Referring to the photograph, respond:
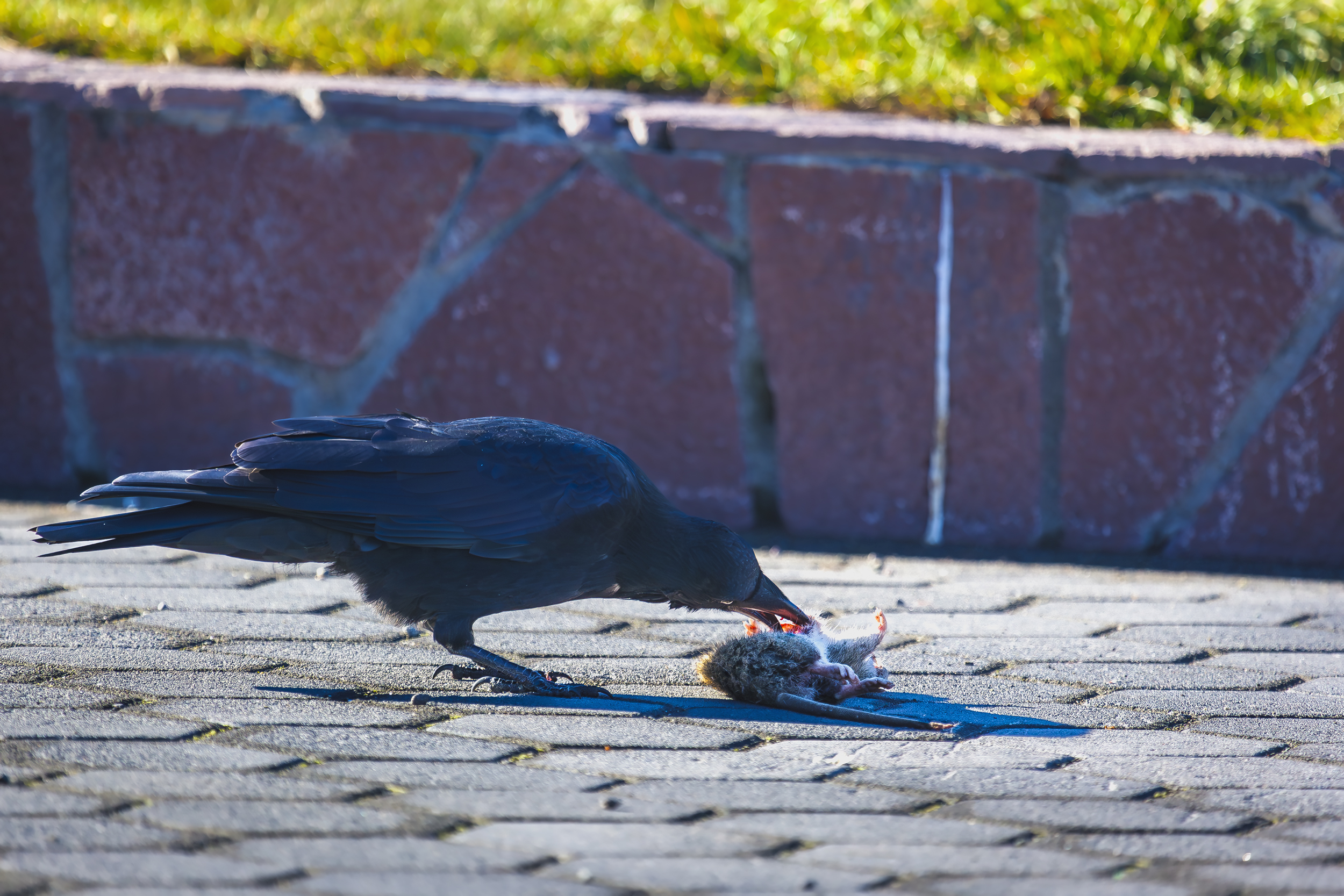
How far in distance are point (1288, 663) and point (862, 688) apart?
98 centimetres

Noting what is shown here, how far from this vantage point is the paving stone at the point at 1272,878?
1830mm

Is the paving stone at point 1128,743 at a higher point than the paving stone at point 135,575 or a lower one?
higher

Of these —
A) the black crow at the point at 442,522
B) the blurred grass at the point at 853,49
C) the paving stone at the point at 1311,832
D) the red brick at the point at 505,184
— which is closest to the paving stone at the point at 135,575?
the black crow at the point at 442,522

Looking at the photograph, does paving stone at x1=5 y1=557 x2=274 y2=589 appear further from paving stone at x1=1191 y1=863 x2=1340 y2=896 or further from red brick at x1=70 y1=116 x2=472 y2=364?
paving stone at x1=1191 y1=863 x2=1340 y2=896

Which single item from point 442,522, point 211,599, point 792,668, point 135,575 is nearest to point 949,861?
point 792,668

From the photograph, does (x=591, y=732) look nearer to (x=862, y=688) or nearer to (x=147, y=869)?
(x=862, y=688)

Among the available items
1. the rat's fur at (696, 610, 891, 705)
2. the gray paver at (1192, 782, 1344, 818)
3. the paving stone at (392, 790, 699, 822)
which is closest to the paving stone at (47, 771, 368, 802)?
the paving stone at (392, 790, 699, 822)

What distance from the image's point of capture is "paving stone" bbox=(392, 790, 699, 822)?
80.7 inches

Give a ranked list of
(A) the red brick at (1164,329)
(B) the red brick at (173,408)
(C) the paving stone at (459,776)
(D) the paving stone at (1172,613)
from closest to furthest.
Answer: (C) the paving stone at (459,776) → (D) the paving stone at (1172,613) → (A) the red brick at (1164,329) → (B) the red brick at (173,408)

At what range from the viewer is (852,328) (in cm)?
442

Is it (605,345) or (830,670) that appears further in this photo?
(605,345)

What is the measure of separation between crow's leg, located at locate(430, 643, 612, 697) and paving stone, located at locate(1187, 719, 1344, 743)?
3.55 feet

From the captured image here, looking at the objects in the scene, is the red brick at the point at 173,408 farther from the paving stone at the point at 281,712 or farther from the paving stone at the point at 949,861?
the paving stone at the point at 949,861

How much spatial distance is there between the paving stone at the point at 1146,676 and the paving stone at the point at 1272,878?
1.05m
